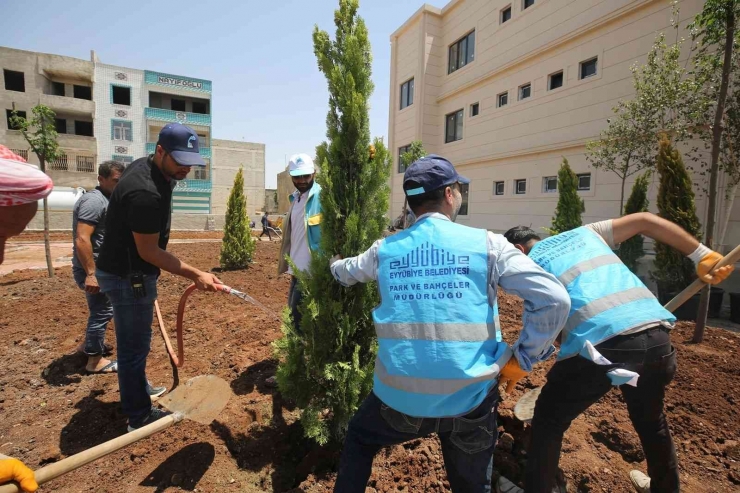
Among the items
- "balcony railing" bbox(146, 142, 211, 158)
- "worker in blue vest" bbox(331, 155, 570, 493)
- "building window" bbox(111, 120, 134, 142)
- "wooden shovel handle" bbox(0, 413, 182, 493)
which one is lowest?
"wooden shovel handle" bbox(0, 413, 182, 493)

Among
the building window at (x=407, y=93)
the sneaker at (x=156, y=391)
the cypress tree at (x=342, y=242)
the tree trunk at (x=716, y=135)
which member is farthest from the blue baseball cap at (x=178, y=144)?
the building window at (x=407, y=93)

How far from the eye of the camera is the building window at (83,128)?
32594 mm

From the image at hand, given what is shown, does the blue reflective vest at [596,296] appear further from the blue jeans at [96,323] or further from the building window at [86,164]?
the building window at [86,164]

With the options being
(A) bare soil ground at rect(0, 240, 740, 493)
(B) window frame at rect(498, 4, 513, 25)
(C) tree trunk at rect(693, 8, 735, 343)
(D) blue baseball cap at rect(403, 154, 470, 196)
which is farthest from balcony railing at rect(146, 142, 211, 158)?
(D) blue baseball cap at rect(403, 154, 470, 196)

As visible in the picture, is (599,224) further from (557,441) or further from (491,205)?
(491,205)

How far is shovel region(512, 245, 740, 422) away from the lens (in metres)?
2.66

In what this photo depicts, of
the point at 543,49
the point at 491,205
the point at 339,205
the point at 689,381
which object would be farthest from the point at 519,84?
the point at 339,205

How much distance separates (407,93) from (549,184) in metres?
10.8

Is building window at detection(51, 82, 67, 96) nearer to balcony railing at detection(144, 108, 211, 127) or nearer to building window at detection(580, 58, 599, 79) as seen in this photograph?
balcony railing at detection(144, 108, 211, 127)

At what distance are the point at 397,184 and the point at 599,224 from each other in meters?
19.6

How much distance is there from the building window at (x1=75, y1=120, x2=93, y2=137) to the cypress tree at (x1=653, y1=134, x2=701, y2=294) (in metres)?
40.2

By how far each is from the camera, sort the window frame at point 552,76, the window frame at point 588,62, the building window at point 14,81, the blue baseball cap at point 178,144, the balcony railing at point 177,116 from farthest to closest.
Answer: the balcony railing at point 177,116 < the building window at point 14,81 < the window frame at point 552,76 < the window frame at point 588,62 < the blue baseball cap at point 178,144

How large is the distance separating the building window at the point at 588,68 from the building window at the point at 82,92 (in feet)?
122

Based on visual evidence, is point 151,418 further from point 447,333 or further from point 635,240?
point 635,240
